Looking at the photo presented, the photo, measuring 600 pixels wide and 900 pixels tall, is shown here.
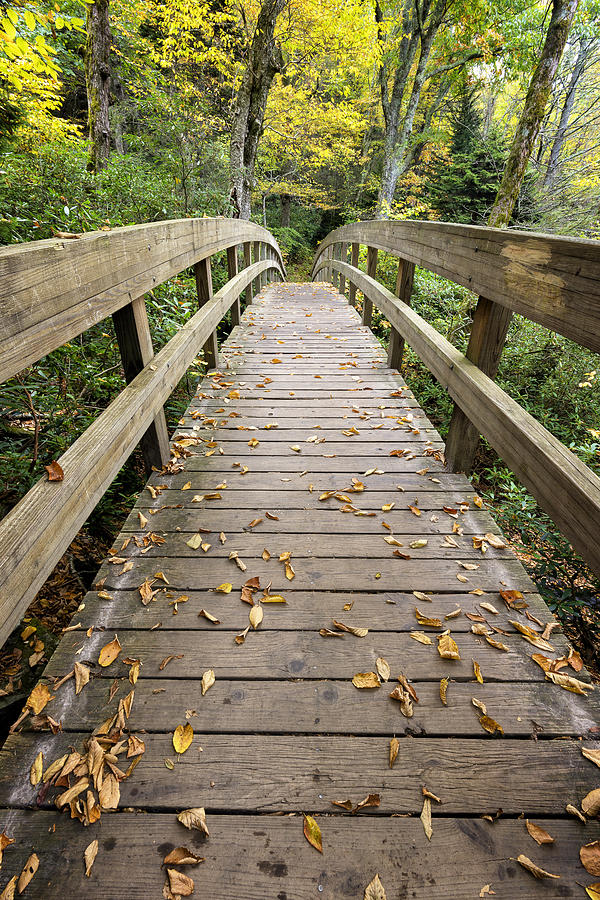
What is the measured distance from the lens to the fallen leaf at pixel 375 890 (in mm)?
1041

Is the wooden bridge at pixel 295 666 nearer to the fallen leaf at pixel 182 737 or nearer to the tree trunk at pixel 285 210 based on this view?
the fallen leaf at pixel 182 737

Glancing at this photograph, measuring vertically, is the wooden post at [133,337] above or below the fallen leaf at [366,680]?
above

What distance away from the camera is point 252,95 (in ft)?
29.2

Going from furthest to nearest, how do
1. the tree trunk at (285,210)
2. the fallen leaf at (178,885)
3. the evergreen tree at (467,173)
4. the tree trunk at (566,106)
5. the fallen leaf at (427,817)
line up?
the tree trunk at (285,210) < the evergreen tree at (467,173) < the tree trunk at (566,106) < the fallen leaf at (427,817) < the fallen leaf at (178,885)

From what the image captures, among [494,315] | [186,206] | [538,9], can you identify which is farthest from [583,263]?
[538,9]

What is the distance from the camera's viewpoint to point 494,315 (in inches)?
87.4

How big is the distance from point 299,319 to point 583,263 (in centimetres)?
562

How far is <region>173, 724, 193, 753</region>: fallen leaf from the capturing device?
4.30 feet

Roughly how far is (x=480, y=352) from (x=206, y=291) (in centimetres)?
265

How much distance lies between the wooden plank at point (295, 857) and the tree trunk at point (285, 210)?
25341mm

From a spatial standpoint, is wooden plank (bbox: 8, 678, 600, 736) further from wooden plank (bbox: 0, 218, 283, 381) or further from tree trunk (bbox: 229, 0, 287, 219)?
tree trunk (bbox: 229, 0, 287, 219)

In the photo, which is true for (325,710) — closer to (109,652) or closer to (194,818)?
(194,818)

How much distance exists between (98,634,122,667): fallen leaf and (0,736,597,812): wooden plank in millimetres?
254

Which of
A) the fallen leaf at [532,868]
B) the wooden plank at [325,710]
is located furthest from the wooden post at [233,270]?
the fallen leaf at [532,868]
